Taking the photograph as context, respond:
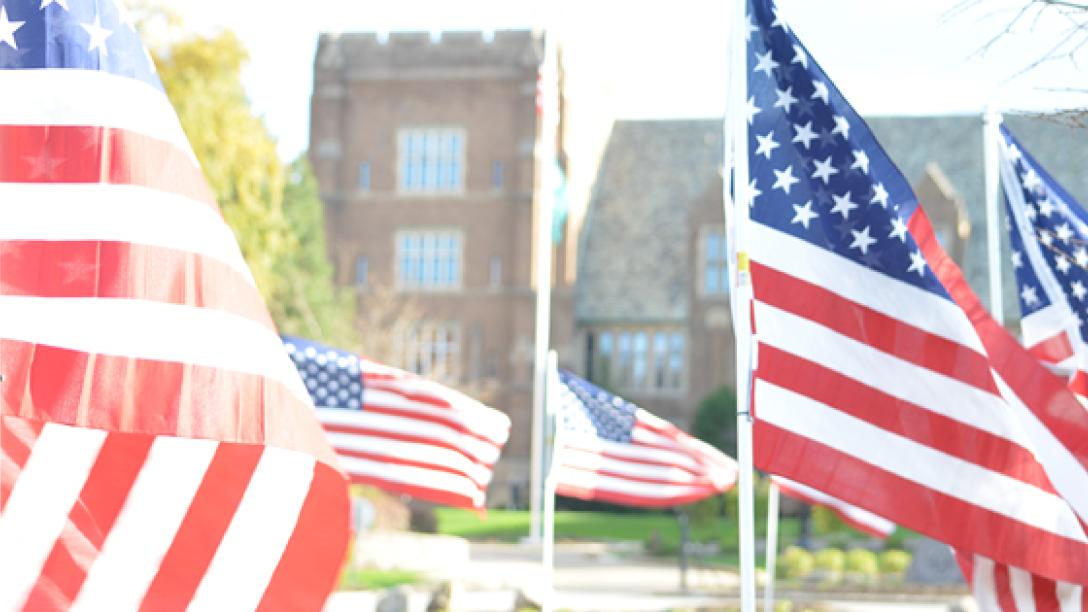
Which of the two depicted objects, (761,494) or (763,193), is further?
(761,494)

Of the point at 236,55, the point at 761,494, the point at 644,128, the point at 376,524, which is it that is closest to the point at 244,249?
the point at 236,55

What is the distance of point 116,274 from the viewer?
5.34 m

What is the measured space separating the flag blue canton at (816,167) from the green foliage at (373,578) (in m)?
14.6

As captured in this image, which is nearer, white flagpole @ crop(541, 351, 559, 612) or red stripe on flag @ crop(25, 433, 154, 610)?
red stripe on flag @ crop(25, 433, 154, 610)

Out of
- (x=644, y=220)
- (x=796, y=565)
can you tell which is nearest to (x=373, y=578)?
(x=796, y=565)

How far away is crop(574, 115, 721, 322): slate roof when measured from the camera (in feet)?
160

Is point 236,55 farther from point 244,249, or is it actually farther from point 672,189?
point 672,189

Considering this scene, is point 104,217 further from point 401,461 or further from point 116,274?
point 401,461

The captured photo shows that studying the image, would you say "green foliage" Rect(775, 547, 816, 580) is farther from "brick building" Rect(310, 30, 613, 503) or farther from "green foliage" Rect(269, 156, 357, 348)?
"brick building" Rect(310, 30, 613, 503)

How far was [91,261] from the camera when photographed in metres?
5.36

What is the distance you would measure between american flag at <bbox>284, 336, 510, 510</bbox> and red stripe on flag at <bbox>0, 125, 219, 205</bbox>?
20.2 ft

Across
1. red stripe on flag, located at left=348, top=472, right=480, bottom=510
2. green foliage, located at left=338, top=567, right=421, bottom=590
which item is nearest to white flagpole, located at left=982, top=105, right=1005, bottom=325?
red stripe on flag, located at left=348, top=472, right=480, bottom=510

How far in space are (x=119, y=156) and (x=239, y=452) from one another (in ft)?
3.36

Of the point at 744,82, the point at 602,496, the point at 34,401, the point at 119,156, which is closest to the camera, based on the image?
the point at 34,401
